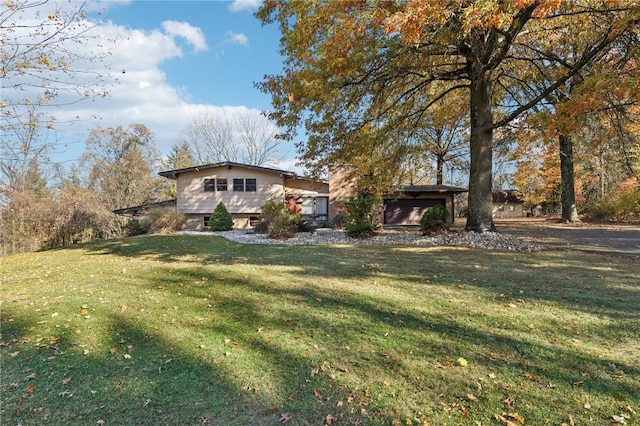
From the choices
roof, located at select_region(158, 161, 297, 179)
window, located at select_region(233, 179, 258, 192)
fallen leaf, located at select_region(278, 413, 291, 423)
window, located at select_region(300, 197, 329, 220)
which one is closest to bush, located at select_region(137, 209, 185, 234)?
roof, located at select_region(158, 161, 297, 179)

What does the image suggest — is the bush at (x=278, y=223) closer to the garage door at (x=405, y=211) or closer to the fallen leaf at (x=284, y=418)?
the garage door at (x=405, y=211)

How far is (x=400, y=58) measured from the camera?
9.41m

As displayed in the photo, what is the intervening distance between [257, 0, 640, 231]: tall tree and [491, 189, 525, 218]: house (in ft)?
95.8

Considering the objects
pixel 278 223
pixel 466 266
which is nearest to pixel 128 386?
pixel 466 266

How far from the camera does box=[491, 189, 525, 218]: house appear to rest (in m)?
40.4

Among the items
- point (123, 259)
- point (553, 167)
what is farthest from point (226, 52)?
point (553, 167)

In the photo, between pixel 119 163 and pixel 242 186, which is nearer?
pixel 242 186

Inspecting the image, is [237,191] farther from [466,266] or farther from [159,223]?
[466,266]

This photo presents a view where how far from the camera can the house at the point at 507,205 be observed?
40.4 m

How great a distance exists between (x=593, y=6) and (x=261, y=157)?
102ft

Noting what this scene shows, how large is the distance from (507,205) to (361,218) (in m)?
34.6

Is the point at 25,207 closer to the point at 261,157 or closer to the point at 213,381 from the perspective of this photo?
the point at 213,381

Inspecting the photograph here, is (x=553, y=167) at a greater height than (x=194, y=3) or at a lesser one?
lesser

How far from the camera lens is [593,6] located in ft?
27.1
